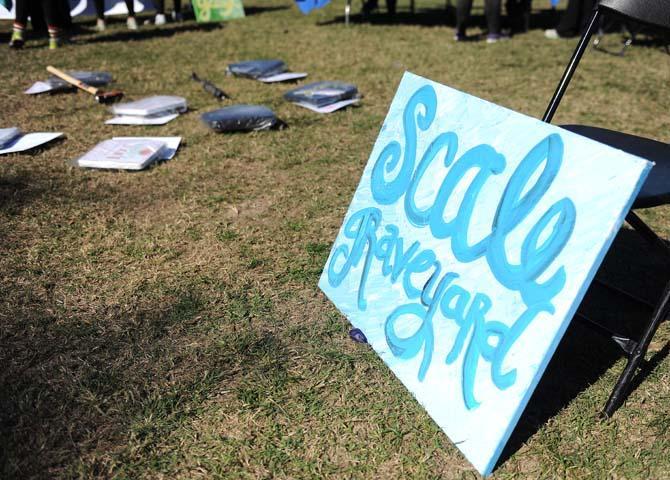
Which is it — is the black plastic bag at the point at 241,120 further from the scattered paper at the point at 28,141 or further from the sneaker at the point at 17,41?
the sneaker at the point at 17,41

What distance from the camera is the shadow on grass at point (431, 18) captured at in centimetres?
686

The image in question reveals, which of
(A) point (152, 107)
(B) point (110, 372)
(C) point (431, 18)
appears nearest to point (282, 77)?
(A) point (152, 107)

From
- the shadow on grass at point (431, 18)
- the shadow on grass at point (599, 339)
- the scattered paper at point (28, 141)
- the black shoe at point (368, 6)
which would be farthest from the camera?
the black shoe at point (368, 6)

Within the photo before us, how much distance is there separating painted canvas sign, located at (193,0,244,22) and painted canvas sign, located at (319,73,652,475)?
562cm

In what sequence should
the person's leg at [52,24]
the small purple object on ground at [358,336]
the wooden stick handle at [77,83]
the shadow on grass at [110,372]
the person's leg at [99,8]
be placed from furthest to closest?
the person's leg at [99,8]
the person's leg at [52,24]
the wooden stick handle at [77,83]
the small purple object on ground at [358,336]
the shadow on grass at [110,372]

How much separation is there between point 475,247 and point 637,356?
0.44 metres

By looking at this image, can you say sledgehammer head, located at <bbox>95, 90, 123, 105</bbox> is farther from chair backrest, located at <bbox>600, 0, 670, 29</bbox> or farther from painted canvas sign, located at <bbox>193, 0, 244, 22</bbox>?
painted canvas sign, located at <bbox>193, 0, 244, 22</bbox>

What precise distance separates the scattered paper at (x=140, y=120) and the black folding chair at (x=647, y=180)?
2298 mm

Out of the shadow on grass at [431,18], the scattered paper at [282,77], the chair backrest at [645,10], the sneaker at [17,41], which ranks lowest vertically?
the scattered paper at [282,77]

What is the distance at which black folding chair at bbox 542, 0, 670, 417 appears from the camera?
121 centimetres

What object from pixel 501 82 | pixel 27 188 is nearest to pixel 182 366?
pixel 27 188

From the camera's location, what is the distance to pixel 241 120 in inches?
119

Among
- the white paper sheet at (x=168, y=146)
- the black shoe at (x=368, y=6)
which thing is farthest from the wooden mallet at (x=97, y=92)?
the black shoe at (x=368, y=6)

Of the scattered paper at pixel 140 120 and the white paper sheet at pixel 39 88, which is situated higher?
the white paper sheet at pixel 39 88
